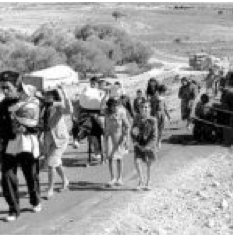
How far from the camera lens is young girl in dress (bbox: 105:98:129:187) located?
9398mm

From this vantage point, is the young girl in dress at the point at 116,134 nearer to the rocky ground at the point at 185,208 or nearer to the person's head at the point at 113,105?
the person's head at the point at 113,105

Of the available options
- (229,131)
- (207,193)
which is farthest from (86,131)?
(229,131)

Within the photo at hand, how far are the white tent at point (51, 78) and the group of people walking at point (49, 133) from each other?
1474 centimetres

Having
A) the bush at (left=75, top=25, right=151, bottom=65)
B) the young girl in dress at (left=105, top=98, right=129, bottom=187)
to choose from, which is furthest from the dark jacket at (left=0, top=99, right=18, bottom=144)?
the bush at (left=75, top=25, right=151, bottom=65)

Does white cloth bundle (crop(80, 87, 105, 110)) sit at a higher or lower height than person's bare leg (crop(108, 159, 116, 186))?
higher

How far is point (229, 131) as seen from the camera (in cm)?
1274

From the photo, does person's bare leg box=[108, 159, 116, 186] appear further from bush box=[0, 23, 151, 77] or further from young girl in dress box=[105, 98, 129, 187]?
→ bush box=[0, 23, 151, 77]

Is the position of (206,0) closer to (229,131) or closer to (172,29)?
(172,29)

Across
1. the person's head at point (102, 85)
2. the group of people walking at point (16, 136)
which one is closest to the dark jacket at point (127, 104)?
the person's head at point (102, 85)

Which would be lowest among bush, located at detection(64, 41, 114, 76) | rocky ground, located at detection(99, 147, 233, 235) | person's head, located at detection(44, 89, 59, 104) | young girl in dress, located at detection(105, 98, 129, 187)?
bush, located at detection(64, 41, 114, 76)

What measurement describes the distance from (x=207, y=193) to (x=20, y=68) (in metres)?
24.0

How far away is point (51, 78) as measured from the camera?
2666 centimetres

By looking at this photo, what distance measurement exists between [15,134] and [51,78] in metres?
18.9

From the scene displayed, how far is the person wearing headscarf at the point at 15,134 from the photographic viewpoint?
25.8ft
